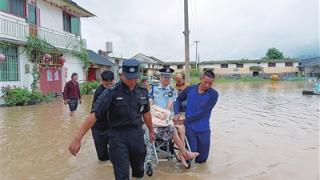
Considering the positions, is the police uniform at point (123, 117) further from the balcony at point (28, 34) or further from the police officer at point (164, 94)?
the balcony at point (28, 34)

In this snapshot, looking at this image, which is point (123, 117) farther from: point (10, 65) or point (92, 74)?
point (92, 74)

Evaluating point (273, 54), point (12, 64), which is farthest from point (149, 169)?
point (273, 54)

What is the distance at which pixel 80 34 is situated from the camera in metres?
28.0

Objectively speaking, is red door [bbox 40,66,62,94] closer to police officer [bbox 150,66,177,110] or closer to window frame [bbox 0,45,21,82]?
window frame [bbox 0,45,21,82]

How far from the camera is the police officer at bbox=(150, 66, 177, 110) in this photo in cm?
699

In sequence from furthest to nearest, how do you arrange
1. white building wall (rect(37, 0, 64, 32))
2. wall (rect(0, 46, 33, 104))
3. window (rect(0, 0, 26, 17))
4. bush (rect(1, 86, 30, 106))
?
1. white building wall (rect(37, 0, 64, 32))
2. wall (rect(0, 46, 33, 104))
3. window (rect(0, 0, 26, 17))
4. bush (rect(1, 86, 30, 106))

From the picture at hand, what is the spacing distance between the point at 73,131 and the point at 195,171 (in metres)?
5.13

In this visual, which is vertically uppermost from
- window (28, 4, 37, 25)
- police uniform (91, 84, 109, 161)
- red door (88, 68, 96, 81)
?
window (28, 4, 37, 25)

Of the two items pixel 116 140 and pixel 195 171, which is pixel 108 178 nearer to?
pixel 195 171

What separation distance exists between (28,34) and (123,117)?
57.0 ft

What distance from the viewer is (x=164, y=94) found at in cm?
705

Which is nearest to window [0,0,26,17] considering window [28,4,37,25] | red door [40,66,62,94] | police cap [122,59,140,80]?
window [28,4,37,25]

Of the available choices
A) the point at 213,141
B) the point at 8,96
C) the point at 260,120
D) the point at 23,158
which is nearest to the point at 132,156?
the point at 23,158

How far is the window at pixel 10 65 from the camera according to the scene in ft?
61.9
